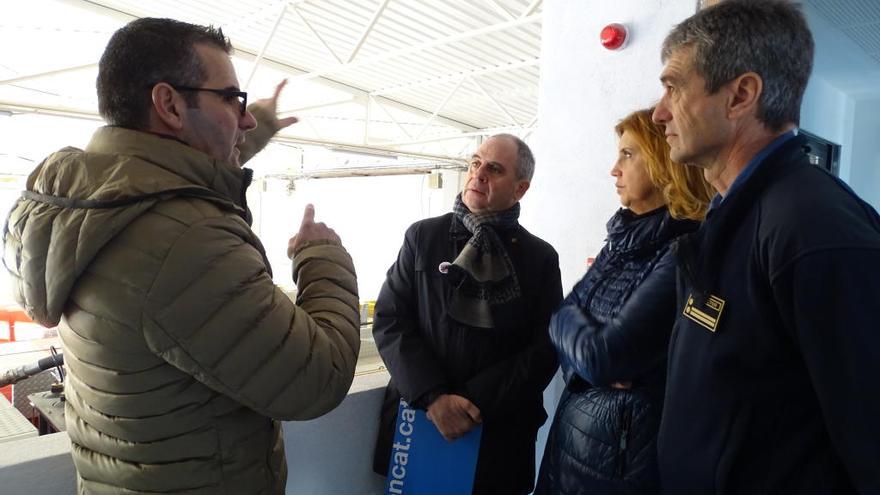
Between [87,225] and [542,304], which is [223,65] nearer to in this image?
[87,225]

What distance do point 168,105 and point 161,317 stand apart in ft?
1.26

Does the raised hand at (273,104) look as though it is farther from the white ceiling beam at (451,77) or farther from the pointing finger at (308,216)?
the white ceiling beam at (451,77)

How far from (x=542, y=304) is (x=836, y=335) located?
42.4 inches

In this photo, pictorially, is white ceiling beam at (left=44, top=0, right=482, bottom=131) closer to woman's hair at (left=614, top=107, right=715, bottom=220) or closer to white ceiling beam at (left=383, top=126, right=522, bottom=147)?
white ceiling beam at (left=383, top=126, right=522, bottom=147)

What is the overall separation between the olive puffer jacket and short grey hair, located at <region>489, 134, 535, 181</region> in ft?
3.85

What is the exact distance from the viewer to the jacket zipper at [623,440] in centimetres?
123

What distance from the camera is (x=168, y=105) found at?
94cm

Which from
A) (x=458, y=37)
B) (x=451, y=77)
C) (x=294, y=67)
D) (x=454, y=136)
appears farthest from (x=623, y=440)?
(x=454, y=136)

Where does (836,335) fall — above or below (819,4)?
below

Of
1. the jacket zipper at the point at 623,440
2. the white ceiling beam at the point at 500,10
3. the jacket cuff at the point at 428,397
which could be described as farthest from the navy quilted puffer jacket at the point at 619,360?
the white ceiling beam at the point at 500,10

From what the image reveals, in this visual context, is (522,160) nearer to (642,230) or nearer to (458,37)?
(642,230)

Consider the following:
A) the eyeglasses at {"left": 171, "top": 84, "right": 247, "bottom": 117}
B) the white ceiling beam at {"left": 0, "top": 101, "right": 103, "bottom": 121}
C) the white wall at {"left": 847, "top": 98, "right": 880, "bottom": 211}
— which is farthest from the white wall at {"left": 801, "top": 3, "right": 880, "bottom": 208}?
the white ceiling beam at {"left": 0, "top": 101, "right": 103, "bottom": 121}

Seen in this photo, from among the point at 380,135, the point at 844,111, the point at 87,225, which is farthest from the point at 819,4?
the point at 380,135

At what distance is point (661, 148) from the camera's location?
1.35 m
